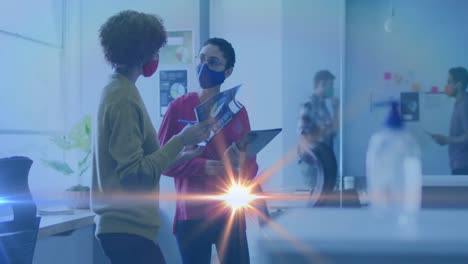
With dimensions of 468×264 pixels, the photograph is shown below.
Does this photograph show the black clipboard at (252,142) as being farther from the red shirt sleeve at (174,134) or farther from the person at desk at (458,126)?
the person at desk at (458,126)

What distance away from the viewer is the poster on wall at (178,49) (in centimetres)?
345

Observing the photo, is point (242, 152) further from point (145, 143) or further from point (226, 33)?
point (226, 33)

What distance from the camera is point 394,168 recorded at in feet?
2.99

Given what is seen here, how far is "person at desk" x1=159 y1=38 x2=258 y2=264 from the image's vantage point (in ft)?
6.32

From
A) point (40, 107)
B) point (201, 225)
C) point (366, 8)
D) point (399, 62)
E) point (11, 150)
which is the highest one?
point (366, 8)

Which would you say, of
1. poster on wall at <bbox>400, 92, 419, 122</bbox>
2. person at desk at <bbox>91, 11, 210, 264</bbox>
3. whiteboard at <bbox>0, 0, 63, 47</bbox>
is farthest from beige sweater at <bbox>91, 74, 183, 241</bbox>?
poster on wall at <bbox>400, 92, 419, 122</bbox>

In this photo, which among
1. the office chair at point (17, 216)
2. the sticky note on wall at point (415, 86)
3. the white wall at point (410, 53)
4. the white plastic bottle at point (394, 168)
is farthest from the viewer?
the sticky note on wall at point (415, 86)

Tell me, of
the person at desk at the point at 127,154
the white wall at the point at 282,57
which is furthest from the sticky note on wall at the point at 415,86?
the person at desk at the point at 127,154

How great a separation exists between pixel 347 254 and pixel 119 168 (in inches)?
38.9

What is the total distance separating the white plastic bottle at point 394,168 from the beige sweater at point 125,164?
0.72 meters

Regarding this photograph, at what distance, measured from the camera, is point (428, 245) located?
54cm

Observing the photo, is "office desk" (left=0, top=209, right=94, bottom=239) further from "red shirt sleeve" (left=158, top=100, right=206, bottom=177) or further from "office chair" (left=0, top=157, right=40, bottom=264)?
Result: "red shirt sleeve" (left=158, top=100, right=206, bottom=177)

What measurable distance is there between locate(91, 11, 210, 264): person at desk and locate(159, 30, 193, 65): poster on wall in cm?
183

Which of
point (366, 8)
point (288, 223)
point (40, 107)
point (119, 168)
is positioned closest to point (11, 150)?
point (40, 107)
